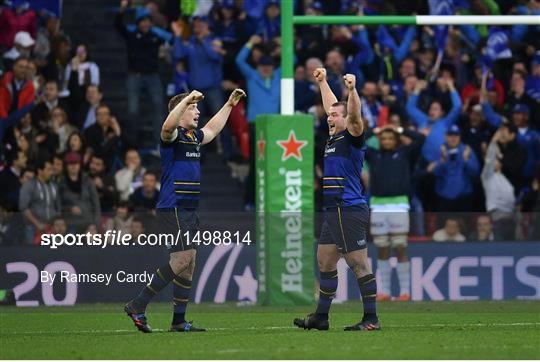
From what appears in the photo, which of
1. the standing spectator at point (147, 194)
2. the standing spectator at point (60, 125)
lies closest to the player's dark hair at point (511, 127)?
the standing spectator at point (147, 194)

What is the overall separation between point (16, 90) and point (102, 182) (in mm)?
2173

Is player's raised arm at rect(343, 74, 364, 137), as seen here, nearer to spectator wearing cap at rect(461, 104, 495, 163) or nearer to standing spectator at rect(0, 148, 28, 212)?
standing spectator at rect(0, 148, 28, 212)

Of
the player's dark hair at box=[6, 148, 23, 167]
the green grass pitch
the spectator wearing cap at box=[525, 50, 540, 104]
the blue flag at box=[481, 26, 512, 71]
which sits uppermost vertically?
the blue flag at box=[481, 26, 512, 71]

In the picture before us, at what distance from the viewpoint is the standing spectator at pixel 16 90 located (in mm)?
22453

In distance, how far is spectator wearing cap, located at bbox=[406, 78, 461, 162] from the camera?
22.8 meters

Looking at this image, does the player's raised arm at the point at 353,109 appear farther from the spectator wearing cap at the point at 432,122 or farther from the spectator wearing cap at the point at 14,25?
the spectator wearing cap at the point at 14,25

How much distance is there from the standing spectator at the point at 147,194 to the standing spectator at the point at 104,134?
126 centimetres

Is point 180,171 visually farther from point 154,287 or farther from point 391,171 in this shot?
point 391,171

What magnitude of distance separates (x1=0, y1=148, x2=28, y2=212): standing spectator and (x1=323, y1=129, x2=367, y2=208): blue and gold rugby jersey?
24.4 feet

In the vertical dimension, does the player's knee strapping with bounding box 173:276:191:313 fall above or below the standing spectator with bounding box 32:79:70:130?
below

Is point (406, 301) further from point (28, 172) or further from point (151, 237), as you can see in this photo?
point (28, 172)

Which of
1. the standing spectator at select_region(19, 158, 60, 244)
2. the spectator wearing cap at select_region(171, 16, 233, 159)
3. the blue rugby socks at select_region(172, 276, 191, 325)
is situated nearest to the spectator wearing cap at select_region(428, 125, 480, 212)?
the spectator wearing cap at select_region(171, 16, 233, 159)

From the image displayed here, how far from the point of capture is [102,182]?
21.6 meters

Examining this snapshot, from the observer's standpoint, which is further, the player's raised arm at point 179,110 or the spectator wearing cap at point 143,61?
the spectator wearing cap at point 143,61
